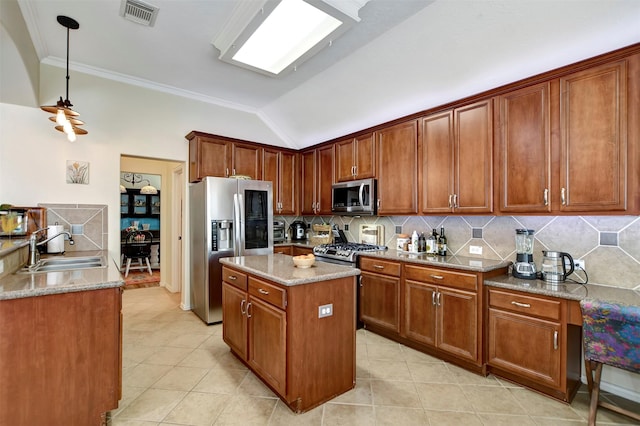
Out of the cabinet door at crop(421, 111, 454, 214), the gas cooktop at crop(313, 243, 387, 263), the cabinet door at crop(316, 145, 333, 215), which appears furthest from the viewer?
the cabinet door at crop(316, 145, 333, 215)

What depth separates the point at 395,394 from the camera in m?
2.22

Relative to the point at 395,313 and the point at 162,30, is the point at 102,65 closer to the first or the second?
the point at 162,30

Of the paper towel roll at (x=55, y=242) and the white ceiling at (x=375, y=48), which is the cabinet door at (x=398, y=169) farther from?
the paper towel roll at (x=55, y=242)

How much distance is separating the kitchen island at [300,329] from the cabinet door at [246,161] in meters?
2.18

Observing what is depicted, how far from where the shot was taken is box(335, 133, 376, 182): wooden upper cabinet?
149 inches

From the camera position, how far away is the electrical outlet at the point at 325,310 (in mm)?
2060

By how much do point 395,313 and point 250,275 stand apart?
1.60 meters

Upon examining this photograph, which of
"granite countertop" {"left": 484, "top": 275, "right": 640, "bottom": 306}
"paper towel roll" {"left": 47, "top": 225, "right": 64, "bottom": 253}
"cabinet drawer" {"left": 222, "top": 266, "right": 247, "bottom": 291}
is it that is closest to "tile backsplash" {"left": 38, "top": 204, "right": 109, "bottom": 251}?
"paper towel roll" {"left": 47, "top": 225, "right": 64, "bottom": 253}

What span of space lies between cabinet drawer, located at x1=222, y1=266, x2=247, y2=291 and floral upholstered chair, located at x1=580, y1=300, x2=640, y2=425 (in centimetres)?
228

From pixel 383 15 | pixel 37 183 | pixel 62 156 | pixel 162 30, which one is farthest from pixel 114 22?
pixel 383 15

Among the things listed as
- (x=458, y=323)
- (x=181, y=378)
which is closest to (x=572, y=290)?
(x=458, y=323)

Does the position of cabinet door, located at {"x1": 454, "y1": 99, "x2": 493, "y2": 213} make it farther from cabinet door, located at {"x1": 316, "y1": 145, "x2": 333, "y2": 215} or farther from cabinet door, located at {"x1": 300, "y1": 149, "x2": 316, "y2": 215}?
cabinet door, located at {"x1": 300, "y1": 149, "x2": 316, "y2": 215}

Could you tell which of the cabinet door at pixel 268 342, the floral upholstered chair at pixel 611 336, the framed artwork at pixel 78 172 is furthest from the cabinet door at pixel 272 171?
the floral upholstered chair at pixel 611 336

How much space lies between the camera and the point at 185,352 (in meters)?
2.92
